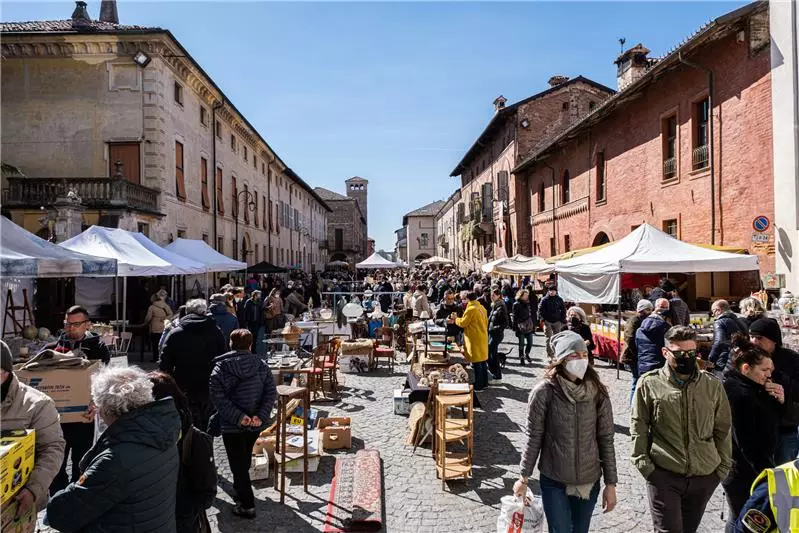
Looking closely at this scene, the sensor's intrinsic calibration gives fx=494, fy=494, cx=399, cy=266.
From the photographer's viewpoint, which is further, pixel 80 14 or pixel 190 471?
pixel 80 14

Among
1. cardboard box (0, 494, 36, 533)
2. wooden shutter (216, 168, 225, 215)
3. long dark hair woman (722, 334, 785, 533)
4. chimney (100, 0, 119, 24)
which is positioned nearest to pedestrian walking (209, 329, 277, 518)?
cardboard box (0, 494, 36, 533)

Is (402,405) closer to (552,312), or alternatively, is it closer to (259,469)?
(259,469)

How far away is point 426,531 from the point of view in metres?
4.28

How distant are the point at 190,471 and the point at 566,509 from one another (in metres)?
2.38

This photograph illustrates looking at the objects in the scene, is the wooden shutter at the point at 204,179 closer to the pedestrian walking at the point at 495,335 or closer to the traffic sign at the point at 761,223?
the pedestrian walking at the point at 495,335

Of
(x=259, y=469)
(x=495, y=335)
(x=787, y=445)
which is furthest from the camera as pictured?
(x=495, y=335)

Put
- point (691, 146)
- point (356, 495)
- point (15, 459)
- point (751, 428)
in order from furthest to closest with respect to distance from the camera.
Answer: point (691, 146)
point (356, 495)
point (751, 428)
point (15, 459)

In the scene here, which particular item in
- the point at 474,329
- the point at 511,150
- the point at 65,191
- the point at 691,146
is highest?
the point at 511,150

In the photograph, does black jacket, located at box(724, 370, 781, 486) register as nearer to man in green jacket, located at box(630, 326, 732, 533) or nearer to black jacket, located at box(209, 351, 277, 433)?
man in green jacket, located at box(630, 326, 732, 533)

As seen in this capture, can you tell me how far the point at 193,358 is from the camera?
505cm

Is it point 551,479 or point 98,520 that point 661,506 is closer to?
point 551,479

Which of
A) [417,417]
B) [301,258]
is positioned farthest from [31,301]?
[301,258]

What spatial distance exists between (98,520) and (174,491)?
0.36 metres

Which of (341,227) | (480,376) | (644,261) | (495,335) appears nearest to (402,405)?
(480,376)
